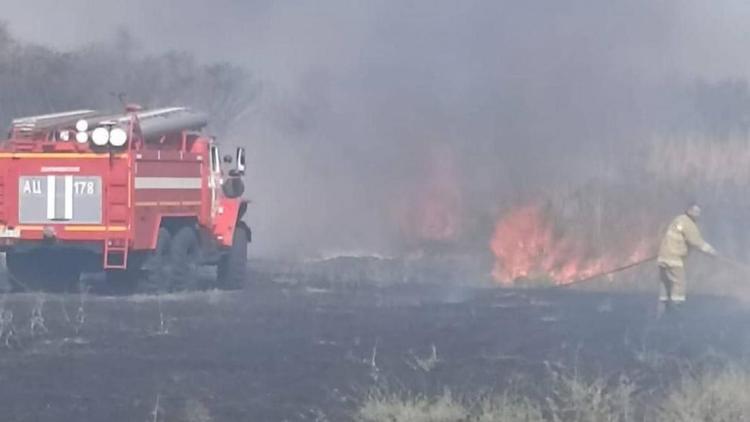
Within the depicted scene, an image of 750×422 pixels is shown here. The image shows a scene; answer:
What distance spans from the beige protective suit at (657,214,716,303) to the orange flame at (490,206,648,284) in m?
7.03

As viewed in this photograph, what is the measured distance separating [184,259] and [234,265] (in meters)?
2.00

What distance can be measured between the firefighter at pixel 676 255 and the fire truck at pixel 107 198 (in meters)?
7.55

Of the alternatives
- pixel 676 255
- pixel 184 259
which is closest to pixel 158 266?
pixel 184 259

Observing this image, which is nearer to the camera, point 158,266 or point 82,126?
point 82,126

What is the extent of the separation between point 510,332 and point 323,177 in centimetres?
2247

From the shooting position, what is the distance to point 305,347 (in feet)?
64.8

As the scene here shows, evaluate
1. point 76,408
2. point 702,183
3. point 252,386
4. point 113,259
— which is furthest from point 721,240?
point 76,408

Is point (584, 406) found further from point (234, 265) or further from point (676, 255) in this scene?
point (234, 265)

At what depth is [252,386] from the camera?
1633 cm

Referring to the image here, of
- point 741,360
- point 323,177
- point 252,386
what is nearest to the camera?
point 252,386

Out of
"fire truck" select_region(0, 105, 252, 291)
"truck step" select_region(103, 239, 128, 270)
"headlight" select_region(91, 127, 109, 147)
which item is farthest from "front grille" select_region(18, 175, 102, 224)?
"headlight" select_region(91, 127, 109, 147)

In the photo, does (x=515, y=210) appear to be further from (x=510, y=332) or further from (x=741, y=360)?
(x=741, y=360)

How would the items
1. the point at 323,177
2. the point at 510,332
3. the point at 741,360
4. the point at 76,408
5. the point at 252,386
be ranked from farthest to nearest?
the point at 323,177 → the point at 510,332 → the point at 741,360 → the point at 252,386 → the point at 76,408

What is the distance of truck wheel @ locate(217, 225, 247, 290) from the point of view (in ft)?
98.9
